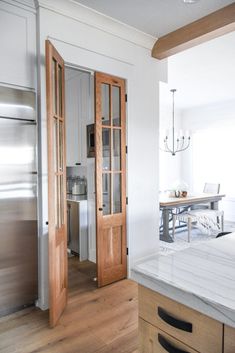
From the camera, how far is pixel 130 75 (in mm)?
3180

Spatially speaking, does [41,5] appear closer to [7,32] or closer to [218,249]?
[7,32]

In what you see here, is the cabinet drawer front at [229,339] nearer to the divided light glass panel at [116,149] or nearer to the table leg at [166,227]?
the divided light glass panel at [116,149]

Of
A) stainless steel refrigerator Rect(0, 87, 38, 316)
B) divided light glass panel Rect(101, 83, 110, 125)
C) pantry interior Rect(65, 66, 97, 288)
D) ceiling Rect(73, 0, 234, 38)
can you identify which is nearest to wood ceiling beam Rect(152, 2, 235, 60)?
ceiling Rect(73, 0, 234, 38)

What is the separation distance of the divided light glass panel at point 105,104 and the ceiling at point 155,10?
0.73 metres

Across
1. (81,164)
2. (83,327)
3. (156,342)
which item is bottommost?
(83,327)

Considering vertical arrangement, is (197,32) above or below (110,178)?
above

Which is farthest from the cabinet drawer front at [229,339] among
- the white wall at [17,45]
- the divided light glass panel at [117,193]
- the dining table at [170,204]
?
the dining table at [170,204]

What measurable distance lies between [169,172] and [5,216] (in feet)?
18.4

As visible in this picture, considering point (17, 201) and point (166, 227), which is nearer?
point (17, 201)

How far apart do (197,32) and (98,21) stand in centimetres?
109

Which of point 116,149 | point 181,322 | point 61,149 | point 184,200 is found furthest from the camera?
point 184,200

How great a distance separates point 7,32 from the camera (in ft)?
7.57

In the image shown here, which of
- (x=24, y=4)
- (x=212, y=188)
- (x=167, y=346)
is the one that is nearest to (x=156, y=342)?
(x=167, y=346)

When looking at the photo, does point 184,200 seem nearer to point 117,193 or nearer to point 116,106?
point 117,193
